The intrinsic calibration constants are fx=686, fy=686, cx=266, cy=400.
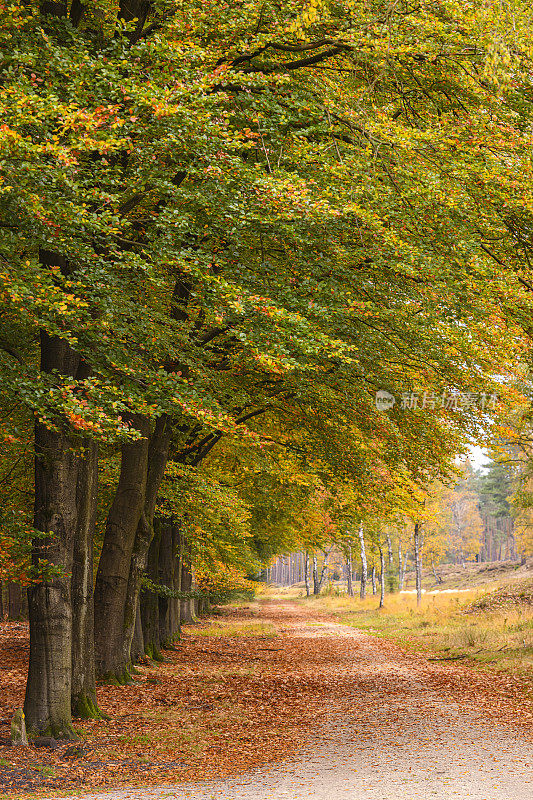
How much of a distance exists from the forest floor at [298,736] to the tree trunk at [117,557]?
2.39 ft

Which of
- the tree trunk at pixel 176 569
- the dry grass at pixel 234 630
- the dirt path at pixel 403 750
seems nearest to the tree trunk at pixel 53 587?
the dirt path at pixel 403 750

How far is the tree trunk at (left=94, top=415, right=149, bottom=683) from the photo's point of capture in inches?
508

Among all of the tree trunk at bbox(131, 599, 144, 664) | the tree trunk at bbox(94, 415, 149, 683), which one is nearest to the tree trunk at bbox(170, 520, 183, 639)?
the tree trunk at bbox(131, 599, 144, 664)

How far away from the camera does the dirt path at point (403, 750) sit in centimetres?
640

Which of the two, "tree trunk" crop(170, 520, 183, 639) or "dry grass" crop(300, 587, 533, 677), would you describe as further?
"tree trunk" crop(170, 520, 183, 639)

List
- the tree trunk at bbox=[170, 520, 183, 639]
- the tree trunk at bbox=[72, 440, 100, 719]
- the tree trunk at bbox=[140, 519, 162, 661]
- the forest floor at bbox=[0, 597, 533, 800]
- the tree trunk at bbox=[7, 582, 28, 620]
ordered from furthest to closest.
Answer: the tree trunk at bbox=[7, 582, 28, 620]
the tree trunk at bbox=[170, 520, 183, 639]
the tree trunk at bbox=[140, 519, 162, 661]
the tree trunk at bbox=[72, 440, 100, 719]
the forest floor at bbox=[0, 597, 533, 800]

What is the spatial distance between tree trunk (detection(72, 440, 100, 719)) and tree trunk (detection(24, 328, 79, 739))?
0.73 meters

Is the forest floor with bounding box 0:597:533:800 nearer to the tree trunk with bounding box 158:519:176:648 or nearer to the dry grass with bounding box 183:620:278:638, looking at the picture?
the tree trunk with bounding box 158:519:176:648

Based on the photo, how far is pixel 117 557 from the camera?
42.2 feet

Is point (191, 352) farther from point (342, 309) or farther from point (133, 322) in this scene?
point (342, 309)

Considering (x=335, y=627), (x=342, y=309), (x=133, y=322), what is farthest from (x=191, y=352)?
(x=335, y=627)

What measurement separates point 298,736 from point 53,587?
3866mm

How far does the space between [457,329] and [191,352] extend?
3829mm

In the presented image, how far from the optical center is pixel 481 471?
118312mm
